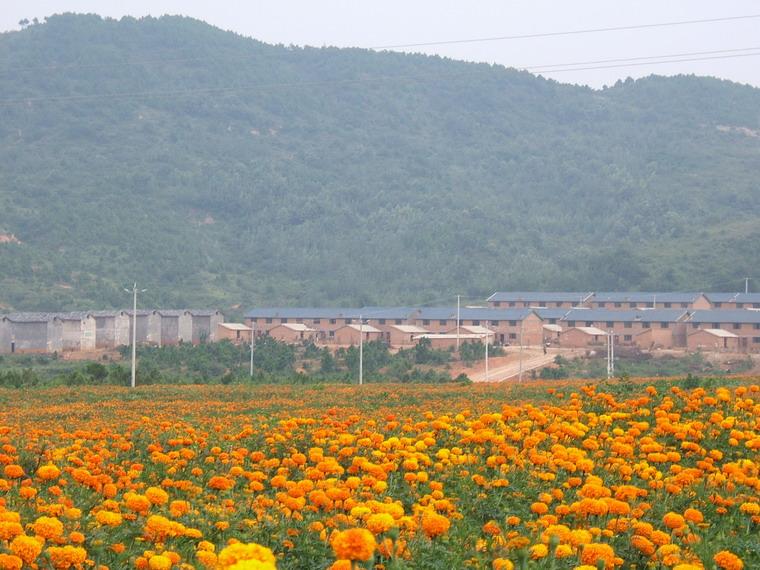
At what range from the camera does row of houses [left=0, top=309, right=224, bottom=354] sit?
7844cm

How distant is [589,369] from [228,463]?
5722 centimetres

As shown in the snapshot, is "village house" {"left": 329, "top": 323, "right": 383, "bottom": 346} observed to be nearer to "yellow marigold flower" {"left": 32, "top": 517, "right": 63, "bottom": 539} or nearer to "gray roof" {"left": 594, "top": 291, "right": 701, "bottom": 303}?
"gray roof" {"left": 594, "top": 291, "right": 701, "bottom": 303}

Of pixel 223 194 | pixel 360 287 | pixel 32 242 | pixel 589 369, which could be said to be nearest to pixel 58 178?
pixel 223 194

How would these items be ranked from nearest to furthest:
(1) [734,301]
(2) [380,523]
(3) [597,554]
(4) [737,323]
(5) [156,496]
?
(3) [597,554]
(2) [380,523]
(5) [156,496]
(4) [737,323]
(1) [734,301]

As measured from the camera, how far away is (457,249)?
134 metres

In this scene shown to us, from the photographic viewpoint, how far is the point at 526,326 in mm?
85688

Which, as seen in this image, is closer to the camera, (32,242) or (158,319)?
(158,319)

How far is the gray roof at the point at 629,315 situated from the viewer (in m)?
81.2

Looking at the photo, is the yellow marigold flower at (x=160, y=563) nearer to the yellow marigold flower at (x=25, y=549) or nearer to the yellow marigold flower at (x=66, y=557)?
the yellow marigold flower at (x=66, y=557)

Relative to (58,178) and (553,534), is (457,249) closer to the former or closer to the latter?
(58,178)

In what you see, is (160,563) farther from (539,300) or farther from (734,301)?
(539,300)

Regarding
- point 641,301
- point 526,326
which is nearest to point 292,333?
point 526,326

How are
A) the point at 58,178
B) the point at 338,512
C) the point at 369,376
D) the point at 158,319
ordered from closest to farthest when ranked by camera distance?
the point at 338,512, the point at 369,376, the point at 158,319, the point at 58,178

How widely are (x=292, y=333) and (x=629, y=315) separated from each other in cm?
2442
